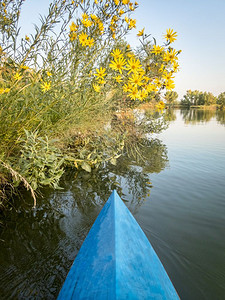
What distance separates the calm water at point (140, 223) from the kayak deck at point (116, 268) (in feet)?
2.03

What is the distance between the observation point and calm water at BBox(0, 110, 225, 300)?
2051mm

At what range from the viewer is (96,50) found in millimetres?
2660

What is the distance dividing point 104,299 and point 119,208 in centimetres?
86

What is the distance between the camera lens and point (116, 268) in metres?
1.35

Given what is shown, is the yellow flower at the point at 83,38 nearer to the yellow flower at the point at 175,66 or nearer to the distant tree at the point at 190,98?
the yellow flower at the point at 175,66

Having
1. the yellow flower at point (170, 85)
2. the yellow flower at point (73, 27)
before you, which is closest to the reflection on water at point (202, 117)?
the yellow flower at point (170, 85)

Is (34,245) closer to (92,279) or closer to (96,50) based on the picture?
(92,279)

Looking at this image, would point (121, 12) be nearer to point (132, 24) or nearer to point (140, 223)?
point (132, 24)

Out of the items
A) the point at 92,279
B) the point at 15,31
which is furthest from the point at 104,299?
the point at 15,31

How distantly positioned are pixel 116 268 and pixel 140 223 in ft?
5.87

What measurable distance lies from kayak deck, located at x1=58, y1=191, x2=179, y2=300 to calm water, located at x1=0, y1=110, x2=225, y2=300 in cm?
62

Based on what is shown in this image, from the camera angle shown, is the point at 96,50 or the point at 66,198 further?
the point at 66,198

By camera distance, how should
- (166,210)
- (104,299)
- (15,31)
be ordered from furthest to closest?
1. (166,210)
2. (15,31)
3. (104,299)

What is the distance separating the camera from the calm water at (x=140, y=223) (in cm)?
205
